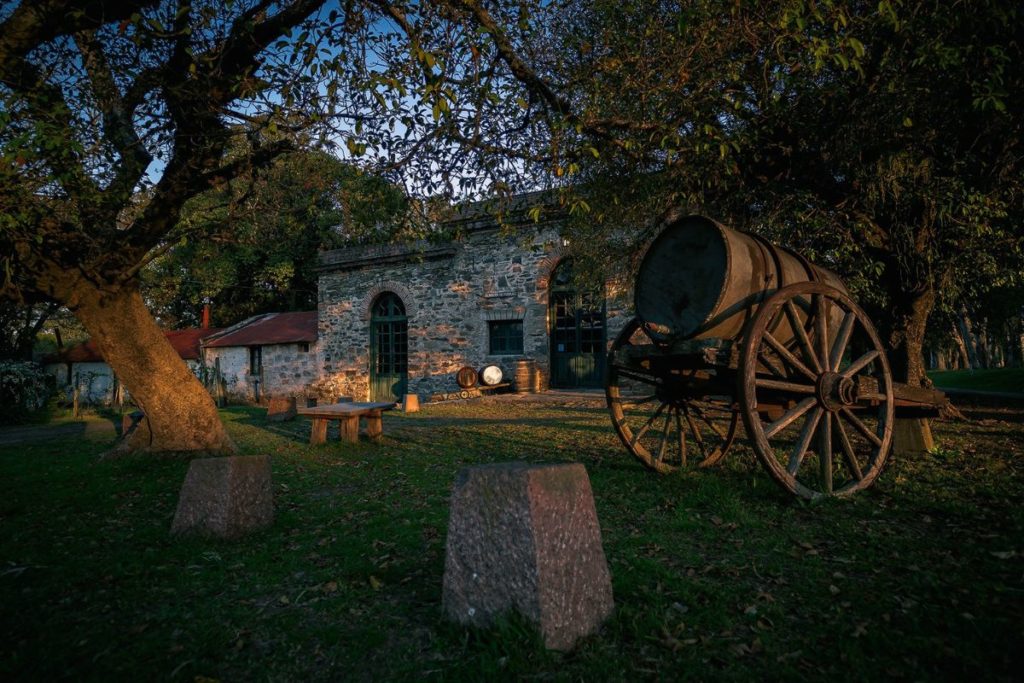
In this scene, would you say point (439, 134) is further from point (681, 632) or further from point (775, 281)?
point (681, 632)

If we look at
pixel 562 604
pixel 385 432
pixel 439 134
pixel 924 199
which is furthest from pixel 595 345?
pixel 562 604

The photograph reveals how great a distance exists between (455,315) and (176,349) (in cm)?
1369

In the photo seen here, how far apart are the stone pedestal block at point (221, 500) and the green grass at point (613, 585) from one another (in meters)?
0.13

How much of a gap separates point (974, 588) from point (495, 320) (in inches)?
523

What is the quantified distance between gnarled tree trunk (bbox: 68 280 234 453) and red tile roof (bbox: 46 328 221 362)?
17032 millimetres

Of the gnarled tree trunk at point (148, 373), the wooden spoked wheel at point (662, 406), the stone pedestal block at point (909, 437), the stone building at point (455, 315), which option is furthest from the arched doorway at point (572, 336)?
the gnarled tree trunk at point (148, 373)

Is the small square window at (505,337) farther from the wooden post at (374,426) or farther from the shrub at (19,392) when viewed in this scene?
the shrub at (19,392)

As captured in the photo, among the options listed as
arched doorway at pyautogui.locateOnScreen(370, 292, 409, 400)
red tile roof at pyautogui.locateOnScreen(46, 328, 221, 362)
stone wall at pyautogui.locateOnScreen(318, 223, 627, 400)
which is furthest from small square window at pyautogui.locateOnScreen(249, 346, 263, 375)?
arched doorway at pyautogui.locateOnScreen(370, 292, 409, 400)

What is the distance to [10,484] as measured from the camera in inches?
225

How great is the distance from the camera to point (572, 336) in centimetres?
1498

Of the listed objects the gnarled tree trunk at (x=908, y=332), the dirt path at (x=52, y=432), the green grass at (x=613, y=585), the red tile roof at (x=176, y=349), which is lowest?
the green grass at (x=613, y=585)

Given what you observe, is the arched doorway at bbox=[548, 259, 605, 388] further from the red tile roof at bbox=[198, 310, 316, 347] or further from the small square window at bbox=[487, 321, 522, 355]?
the red tile roof at bbox=[198, 310, 316, 347]

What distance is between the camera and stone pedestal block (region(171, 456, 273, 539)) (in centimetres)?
380

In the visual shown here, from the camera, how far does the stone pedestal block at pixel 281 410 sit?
11.4m
